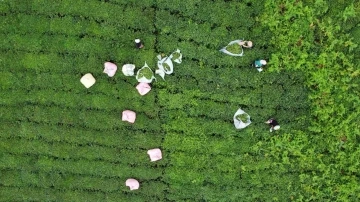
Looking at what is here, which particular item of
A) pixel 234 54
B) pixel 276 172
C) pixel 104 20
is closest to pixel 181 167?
pixel 276 172

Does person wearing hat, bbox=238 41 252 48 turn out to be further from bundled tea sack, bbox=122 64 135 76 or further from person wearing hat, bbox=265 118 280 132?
bundled tea sack, bbox=122 64 135 76

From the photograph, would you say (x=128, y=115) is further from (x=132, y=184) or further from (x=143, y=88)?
(x=132, y=184)

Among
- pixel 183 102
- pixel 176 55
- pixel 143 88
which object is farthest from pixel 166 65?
pixel 183 102

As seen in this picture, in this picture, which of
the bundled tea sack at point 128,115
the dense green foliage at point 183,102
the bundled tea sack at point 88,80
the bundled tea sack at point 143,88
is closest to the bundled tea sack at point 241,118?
the dense green foliage at point 183,102

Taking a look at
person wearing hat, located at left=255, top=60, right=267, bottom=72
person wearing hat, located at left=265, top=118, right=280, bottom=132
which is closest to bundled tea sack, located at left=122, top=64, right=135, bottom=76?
person wearing hat, located at left=255, top=60, right=267, bottom=72

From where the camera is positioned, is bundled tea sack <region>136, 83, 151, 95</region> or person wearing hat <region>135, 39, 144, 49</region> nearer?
person wearing hat <region>135, 39, 144, 49</region>

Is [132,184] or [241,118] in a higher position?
[241,118]
